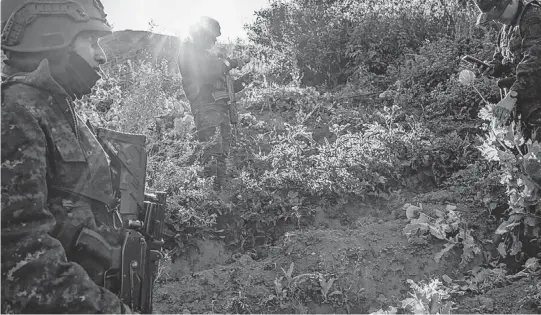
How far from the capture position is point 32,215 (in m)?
1.68

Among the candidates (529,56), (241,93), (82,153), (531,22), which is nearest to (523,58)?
(529,56)

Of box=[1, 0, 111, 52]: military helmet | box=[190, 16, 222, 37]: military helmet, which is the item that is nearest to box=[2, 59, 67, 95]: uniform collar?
box=[1, 0, 111, 52]: military helmet

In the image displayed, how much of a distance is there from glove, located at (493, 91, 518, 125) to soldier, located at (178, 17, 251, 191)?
314 centimetres

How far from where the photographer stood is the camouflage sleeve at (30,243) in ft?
5.32

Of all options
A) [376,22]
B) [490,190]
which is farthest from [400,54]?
[490,190]

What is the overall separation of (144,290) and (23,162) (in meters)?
0.81

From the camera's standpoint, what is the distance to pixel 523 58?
3.86 metres

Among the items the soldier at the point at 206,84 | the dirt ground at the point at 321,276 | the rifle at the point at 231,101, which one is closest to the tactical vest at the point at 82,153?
the dirt ground at the point at 321,276

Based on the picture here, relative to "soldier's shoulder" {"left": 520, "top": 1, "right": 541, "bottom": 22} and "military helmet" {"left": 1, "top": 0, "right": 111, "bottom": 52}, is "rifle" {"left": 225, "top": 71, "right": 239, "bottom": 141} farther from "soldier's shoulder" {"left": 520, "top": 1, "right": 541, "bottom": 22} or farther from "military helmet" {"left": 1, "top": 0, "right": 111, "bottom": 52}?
"military helmet" {"left": 1, "top": 0, "right": 111, "bottom": 52}

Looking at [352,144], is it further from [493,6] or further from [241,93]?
[241,93]

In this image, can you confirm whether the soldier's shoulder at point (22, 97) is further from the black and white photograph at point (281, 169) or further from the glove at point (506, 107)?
the glove at point (506, 107)

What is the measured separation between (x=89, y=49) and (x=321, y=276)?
8.81 ft

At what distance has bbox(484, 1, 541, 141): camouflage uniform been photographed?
3734 mm

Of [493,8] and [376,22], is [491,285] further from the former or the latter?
[376,22]
